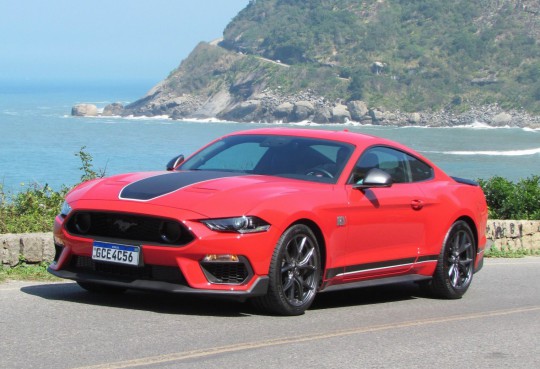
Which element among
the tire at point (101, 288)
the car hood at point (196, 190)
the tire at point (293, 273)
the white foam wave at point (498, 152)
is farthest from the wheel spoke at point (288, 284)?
the white foam wave at point (498, 152)

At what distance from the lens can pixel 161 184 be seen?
8.35m

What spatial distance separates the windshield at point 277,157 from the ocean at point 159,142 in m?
48.2

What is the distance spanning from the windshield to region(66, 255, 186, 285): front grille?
1.53 metres

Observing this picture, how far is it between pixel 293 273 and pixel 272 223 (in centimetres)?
49

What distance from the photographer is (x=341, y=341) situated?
7.50 metres

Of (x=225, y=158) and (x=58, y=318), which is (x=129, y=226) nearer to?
(x=58, y=318)

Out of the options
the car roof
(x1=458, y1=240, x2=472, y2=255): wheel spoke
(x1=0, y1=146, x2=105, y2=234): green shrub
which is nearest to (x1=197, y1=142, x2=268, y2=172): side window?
the car roof

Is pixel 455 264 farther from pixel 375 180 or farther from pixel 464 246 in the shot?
pixel 375 180

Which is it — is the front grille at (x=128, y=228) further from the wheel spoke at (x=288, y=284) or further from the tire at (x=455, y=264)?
the tire at (x=455, y=264)

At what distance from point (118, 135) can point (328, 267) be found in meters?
136

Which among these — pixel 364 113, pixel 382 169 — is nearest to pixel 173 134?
pixel 364 113

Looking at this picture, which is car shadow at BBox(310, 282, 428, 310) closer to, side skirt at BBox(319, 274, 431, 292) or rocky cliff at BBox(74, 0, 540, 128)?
side skirt at BBox(319, 274, 431, 292)

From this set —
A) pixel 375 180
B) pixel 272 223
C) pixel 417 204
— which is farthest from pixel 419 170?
pixel 272 223

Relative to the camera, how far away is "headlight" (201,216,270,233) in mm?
7852
